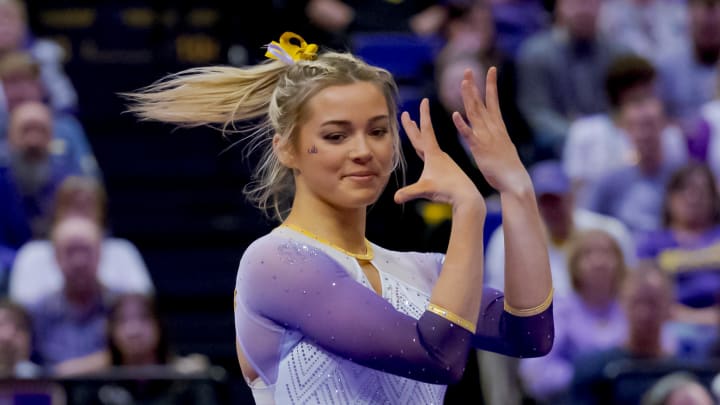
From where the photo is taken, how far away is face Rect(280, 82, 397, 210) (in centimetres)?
246

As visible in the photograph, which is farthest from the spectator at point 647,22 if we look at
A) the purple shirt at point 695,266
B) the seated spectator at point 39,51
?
the seated spectator at point 39,51

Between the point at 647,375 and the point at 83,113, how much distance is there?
13.5ft

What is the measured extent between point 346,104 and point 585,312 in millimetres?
3102

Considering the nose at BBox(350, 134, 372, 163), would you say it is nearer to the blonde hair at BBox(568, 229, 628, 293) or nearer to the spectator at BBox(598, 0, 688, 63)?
the blonde hair at BBox(568, 229, 628, 293)

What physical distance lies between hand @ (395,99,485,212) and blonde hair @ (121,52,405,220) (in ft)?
0.50

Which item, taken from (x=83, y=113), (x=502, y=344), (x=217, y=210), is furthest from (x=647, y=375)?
(x=83, y=113)

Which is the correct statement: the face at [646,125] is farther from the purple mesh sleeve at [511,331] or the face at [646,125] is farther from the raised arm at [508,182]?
the raised arm at [508,182]

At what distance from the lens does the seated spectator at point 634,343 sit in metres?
4.87

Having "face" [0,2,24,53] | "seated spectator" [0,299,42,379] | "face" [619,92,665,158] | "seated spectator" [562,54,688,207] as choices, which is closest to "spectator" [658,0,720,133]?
"seated spectator" [562,54,688,207]

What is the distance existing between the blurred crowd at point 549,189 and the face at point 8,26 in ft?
0.03

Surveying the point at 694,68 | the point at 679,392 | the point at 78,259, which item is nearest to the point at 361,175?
the point at 679,392

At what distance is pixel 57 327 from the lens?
17.8 feet

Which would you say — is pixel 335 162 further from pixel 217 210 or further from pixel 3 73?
pixel 217 210

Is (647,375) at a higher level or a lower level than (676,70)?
lower
